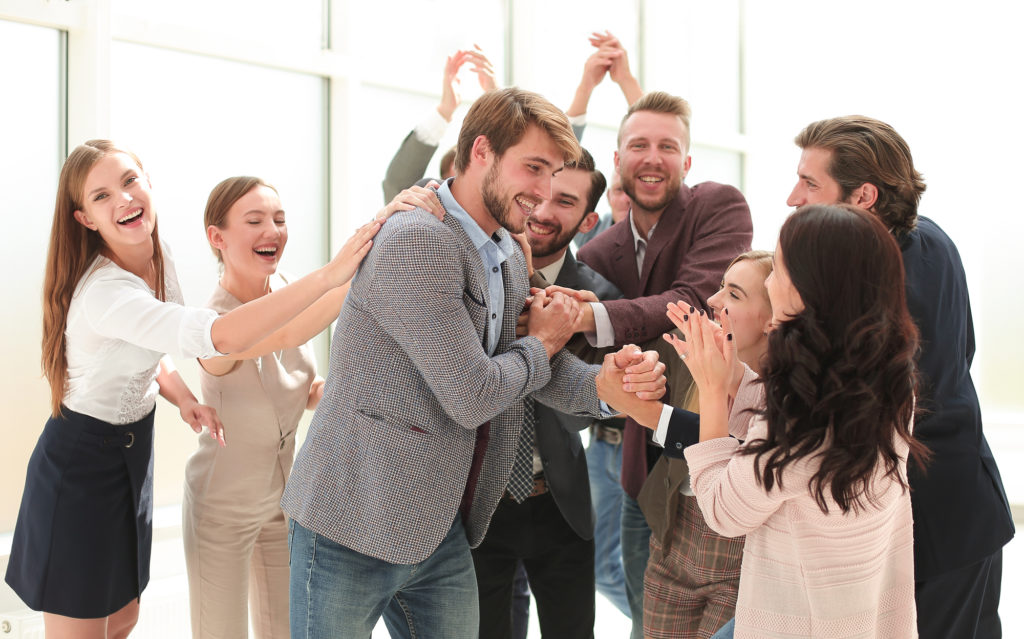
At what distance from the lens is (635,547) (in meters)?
2.80

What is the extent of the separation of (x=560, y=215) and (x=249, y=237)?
97 centimetres

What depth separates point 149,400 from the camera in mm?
2492

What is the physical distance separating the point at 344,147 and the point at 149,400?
2314 mm

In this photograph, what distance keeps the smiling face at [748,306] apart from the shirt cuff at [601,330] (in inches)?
13.1

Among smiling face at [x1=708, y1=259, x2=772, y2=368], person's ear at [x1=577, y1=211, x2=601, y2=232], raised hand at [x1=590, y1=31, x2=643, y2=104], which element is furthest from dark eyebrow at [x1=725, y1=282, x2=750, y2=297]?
raised hand at [x1=590, y1=31, x2=643, y2=104]

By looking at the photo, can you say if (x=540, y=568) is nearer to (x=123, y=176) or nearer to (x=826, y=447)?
(x=826, y=447)

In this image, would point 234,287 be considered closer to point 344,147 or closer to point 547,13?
point 344,147

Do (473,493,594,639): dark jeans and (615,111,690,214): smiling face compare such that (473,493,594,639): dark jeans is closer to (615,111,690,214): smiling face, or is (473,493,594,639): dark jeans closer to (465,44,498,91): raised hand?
(615,111,690,214): smiling face

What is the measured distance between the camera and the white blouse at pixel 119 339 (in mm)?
2191

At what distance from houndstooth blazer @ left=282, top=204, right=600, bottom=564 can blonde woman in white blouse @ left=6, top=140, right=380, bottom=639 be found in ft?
1.85

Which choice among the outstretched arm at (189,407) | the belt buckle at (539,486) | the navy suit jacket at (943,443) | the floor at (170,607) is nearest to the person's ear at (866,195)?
the navy suit jacket at (943,443)

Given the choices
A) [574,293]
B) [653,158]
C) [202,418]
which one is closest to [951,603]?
[574,293]

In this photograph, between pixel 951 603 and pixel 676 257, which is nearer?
pixel 951 603

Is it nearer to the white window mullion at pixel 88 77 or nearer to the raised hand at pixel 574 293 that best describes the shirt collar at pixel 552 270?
the raised hand at pixel 574 293
